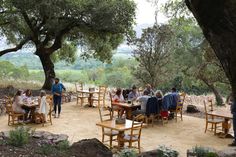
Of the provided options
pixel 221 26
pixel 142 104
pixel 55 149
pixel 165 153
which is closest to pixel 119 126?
pixel 165 153

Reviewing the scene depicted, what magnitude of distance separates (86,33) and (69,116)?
644 centimetres

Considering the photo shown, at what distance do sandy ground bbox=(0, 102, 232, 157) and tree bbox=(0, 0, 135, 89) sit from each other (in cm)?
514

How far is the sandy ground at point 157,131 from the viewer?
9969 mm

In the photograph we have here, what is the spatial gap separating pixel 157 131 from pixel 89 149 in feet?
16.2

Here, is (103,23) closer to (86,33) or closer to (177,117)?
(86,33)

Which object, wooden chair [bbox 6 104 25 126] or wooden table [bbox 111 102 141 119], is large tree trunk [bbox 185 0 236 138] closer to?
wooden table [bbox 111 102 141 119]

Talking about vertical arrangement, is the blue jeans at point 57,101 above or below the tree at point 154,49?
below

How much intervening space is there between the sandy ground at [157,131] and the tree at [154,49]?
402 centimetres

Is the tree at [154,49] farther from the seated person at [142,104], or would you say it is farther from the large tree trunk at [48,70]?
the seated person at [142,104]

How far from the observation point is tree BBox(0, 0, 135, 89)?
16.8 m

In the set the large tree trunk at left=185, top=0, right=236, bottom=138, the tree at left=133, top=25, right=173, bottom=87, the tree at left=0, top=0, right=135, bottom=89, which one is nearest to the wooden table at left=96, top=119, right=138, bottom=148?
the large tree trunk at left=185, top=0, right=236, bottom=138

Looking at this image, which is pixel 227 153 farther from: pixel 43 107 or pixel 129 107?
pixel 43 107

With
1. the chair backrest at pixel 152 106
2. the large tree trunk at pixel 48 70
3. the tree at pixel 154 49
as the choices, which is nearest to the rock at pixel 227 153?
the chair backrest at pixel 152 106

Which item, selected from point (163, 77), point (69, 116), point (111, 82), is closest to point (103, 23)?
point (163, 77)
